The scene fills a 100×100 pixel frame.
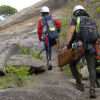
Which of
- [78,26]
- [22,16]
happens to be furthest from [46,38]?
[22,16]

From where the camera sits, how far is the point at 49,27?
23.7ft

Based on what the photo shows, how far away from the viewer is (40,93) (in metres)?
3.97

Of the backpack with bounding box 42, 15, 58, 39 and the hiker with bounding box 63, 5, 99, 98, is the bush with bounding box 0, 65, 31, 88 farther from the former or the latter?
the backpack with bounding box 42, 15, 58, 39

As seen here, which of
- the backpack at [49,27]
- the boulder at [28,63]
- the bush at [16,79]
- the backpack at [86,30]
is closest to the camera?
the backpack at [86,30]

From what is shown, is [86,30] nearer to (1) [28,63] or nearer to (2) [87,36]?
(2) [87,36]

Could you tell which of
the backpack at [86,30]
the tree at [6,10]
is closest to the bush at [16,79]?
the backpack at [86,30]

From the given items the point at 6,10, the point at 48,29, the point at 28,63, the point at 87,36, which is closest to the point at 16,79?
the point at 87,36

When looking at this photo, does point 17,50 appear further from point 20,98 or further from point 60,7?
point 60,7

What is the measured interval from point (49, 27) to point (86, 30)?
9.39ft

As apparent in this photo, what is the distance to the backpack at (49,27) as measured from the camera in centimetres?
722

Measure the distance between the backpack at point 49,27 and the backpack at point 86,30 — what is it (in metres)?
2.58

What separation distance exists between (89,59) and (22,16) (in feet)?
60.7

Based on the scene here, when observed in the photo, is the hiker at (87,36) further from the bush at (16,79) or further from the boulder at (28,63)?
the boulder at (28,63)

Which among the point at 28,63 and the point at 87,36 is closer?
the point at 87,36
